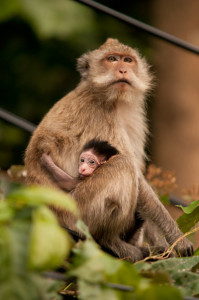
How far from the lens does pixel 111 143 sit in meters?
4.49

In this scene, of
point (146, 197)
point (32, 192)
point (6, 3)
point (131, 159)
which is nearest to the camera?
point (32, 192)

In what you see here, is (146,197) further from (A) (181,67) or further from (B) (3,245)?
(A) (181,67)

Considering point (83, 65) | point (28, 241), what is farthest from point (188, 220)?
point (28, 241)

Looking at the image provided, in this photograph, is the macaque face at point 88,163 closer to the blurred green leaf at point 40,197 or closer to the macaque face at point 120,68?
the macaque face at point 120,68

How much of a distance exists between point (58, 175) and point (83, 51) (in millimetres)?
4513

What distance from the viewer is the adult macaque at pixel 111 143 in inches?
166

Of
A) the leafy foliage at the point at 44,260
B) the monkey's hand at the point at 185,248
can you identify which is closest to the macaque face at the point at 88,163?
the monkey's hand at the point at 185,248

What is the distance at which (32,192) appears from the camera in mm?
1811

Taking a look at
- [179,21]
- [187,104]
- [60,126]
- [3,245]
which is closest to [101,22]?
[179,21]

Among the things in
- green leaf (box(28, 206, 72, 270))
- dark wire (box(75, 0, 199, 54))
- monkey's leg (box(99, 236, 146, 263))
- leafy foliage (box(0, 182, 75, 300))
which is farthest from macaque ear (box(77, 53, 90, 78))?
green leaf (box(28, 206, 72, 270))

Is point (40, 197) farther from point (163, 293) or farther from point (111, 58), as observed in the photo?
point (111, 58)

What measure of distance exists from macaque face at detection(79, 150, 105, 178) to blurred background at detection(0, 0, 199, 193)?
11.7 ft

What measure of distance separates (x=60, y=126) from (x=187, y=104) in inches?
161

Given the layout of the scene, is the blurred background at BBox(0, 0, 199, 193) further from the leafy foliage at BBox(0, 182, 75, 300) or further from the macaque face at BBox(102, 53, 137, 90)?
the leafy foliage at BBox(0, 182, 75, 300)
